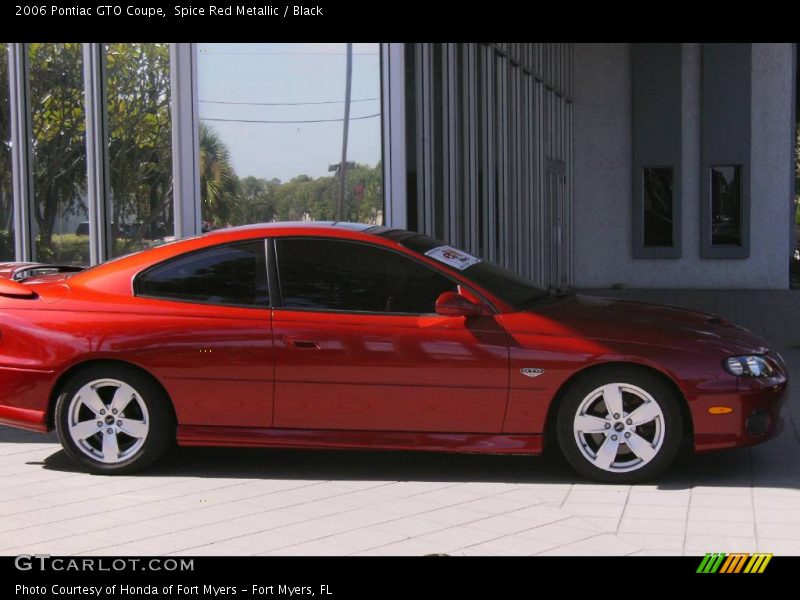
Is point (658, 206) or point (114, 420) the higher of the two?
point (658, 206)

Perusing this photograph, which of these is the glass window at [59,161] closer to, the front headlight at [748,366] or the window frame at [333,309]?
the window frame at [333,309]

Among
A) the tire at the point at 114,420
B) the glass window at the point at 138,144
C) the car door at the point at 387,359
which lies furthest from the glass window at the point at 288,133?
the car door at the point at 387,359

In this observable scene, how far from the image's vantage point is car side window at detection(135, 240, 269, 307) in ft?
21.8

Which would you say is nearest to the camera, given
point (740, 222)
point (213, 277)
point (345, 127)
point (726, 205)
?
point (213, 277)

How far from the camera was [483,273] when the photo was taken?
22.5 feet

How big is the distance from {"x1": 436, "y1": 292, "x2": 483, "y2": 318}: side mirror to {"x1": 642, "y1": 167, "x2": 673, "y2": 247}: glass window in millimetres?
16081

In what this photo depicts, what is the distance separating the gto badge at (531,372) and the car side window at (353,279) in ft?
2.05

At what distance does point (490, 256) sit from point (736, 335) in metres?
8.75

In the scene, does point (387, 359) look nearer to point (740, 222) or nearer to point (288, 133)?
point (288, 133)

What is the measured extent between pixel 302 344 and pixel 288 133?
4749mm

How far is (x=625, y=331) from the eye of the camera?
6.35 m

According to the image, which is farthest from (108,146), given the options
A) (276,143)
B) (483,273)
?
(483,273)

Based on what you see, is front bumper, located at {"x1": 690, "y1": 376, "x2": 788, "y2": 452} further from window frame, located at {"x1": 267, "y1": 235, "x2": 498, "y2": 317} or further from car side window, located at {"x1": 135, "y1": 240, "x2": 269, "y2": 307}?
car side window, located at {"x1": 135, "y1": 240, "x2": 269, "y2": 307}
